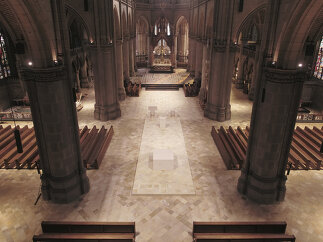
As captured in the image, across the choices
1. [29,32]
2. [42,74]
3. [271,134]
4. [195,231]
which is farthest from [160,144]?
[29,32]

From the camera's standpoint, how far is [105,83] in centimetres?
1773

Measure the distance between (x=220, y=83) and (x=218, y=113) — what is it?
2.11 m

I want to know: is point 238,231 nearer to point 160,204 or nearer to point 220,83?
point 160,204

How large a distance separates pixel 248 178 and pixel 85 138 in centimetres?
909

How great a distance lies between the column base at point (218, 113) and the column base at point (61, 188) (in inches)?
437

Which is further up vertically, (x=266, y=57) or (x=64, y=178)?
(x=266, y=57)

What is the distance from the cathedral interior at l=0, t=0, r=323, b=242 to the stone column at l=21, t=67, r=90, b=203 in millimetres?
38

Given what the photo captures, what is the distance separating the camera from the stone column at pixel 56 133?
27.8 ft

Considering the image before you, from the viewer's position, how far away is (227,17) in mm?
16203

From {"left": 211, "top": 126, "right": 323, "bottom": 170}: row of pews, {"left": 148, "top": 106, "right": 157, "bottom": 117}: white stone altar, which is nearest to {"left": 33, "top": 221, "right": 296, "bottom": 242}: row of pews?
{"left": 211, "top": 126, "right": 323, "bottom": 170}: row of pews

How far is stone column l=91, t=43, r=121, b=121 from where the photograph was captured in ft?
55.9

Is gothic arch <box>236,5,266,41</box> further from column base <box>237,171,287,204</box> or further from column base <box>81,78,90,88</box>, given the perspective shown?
column base <box>81,78,90,88</box>

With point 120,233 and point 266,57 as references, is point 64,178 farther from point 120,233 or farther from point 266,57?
point 266,57

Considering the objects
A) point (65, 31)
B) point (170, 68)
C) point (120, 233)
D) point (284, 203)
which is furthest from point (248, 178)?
point (170, 68)
